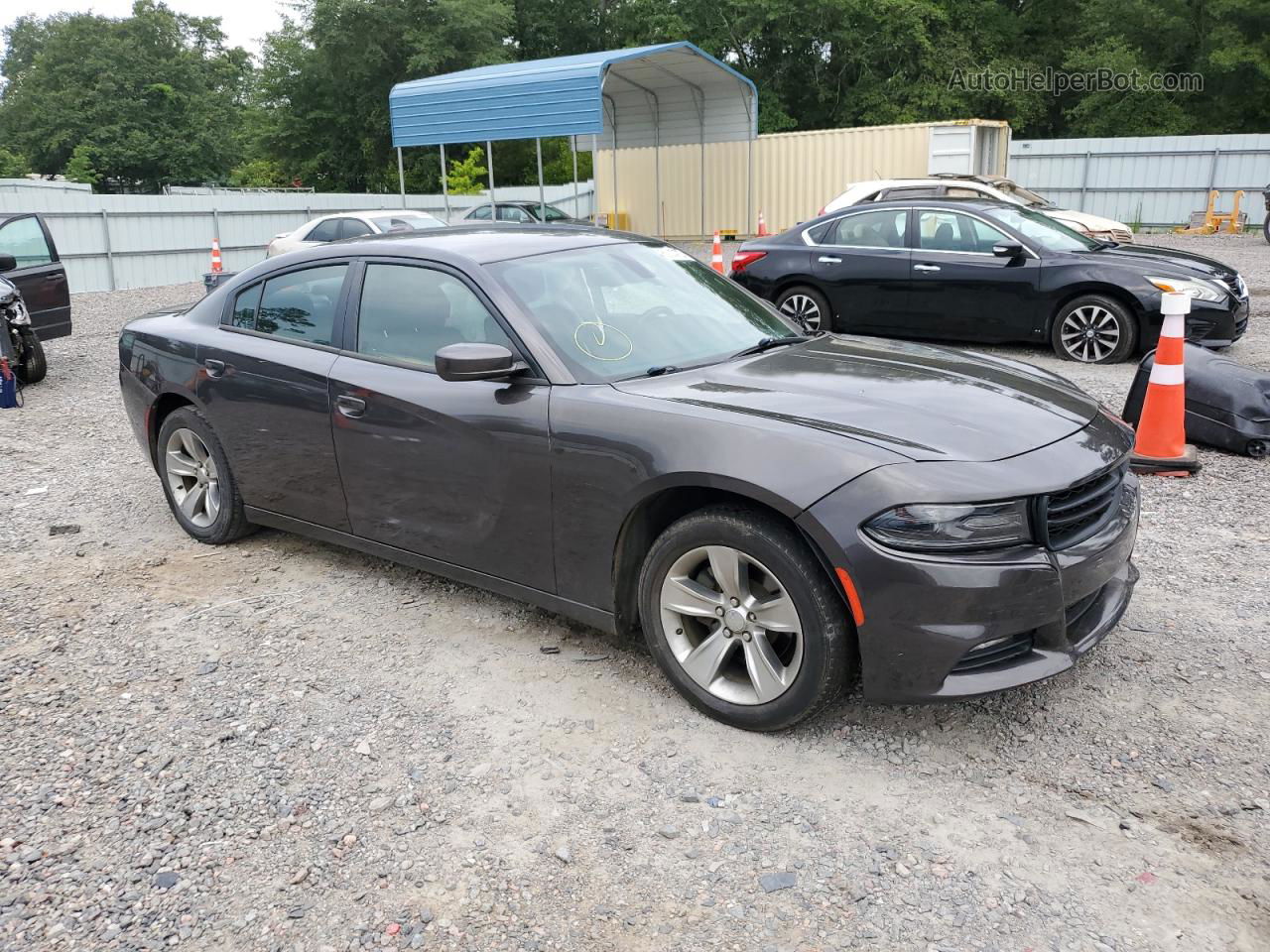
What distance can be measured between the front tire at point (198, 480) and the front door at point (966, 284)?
6.80 meters

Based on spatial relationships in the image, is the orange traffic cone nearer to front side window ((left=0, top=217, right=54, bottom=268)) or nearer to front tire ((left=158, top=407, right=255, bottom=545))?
front tire ((left=158, top=407, right=255, bottom=545))

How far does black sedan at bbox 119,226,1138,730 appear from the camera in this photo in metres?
2.96

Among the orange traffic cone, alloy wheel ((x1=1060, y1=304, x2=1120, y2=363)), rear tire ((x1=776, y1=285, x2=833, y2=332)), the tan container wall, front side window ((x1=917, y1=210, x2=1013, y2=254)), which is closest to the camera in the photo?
the orange traffic cone

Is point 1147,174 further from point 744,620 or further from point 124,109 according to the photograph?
point 124,109

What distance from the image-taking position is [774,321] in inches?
177

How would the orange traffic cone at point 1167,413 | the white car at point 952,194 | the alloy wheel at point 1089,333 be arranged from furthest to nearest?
1. the white car at point 952,194
2. the alloy wheel at point 1089,333
3. the orange traffic cone at point 1167,413

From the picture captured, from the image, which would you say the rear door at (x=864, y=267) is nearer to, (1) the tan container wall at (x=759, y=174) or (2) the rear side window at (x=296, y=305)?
(2) the rear side window at (x=296, y=305)

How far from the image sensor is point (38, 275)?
10.5 metres

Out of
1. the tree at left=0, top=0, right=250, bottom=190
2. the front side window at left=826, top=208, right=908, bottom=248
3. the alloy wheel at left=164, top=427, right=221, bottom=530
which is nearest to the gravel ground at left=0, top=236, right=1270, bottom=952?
the alloy wheel at left=164, top=427, right=221, bottom=530

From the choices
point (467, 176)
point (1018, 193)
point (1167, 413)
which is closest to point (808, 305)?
point (1167, 413)

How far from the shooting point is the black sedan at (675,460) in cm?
296

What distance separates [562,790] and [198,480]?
9.94ft

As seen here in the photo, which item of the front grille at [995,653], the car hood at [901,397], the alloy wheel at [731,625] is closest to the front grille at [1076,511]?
the car hood at [901,397]

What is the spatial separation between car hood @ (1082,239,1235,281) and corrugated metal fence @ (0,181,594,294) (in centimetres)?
1703
